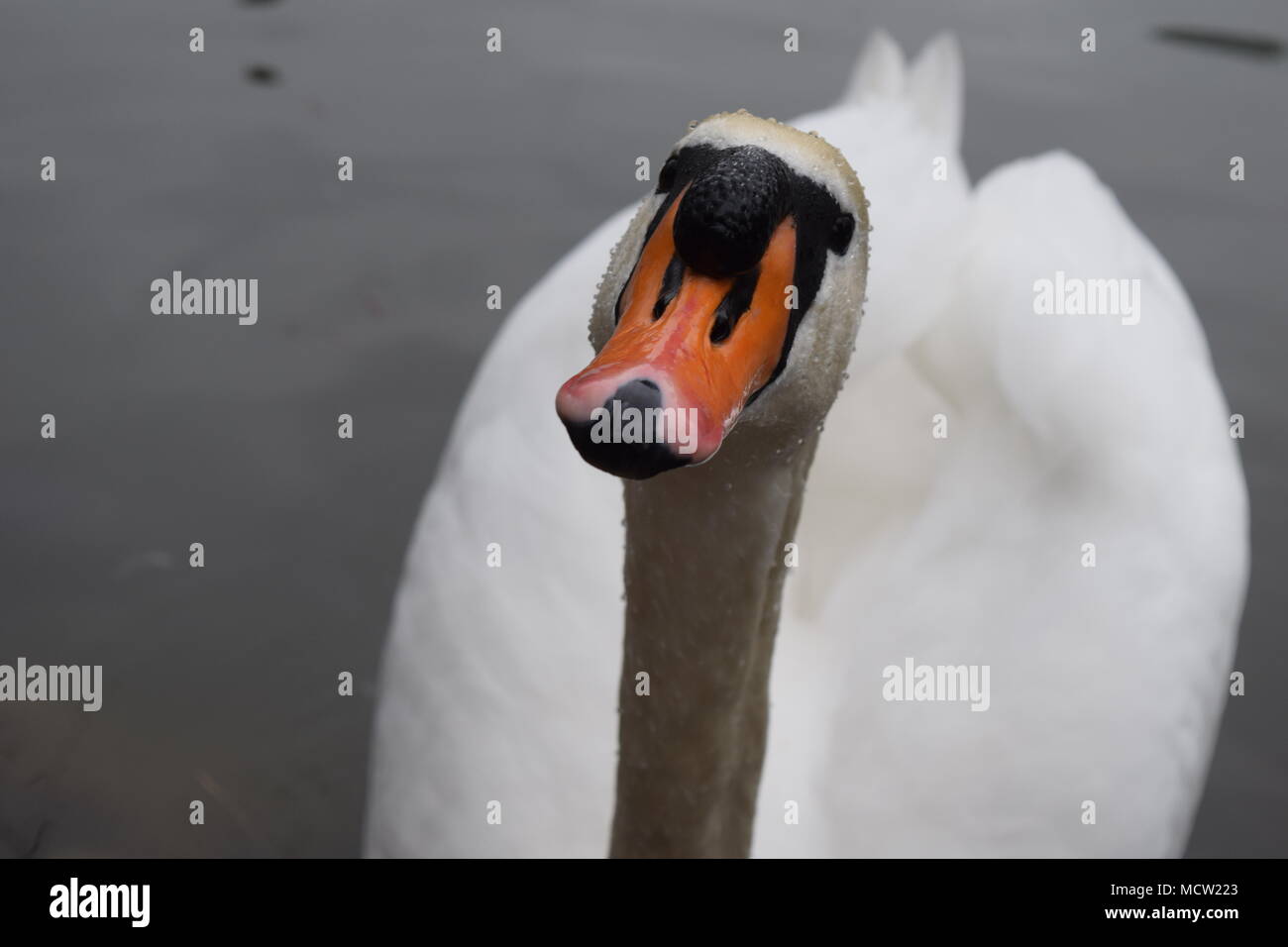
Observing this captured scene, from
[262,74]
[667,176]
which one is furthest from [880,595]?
[262,74]

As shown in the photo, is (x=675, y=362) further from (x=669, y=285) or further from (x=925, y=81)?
(x=925, y=81)

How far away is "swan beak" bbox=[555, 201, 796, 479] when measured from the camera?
6.22ft

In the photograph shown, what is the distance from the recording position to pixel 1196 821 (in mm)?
4477

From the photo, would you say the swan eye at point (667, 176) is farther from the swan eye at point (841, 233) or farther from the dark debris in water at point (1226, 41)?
the dark debris in water at point (1226, 41)

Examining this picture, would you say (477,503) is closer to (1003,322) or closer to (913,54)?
(1003,322)

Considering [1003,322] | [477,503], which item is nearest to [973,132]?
[1003,322]

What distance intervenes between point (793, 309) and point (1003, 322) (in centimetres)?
193

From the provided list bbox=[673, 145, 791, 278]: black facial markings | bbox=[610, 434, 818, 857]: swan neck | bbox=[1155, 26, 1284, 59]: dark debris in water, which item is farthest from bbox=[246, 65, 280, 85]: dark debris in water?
bbox=[673, 145, 791, 278]: black facial markings

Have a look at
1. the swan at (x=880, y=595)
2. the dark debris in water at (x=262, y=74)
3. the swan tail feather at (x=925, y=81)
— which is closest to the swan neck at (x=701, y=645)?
the swan at (x=880, y=595)

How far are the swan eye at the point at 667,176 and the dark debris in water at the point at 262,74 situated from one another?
5.25 meters

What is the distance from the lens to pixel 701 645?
2688mm

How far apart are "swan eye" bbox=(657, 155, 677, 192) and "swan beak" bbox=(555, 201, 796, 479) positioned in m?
0.12
